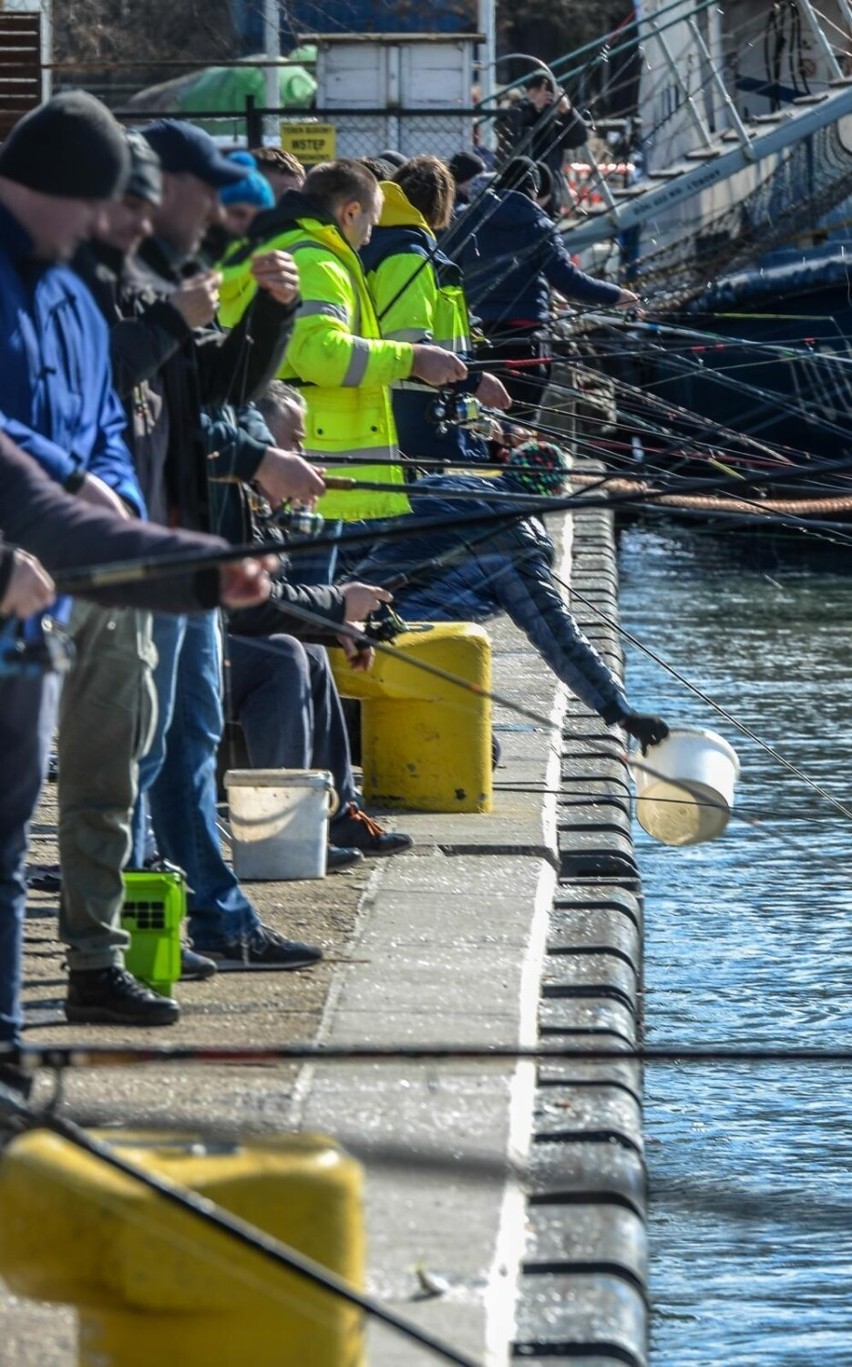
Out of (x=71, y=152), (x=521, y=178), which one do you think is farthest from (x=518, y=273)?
(x=71, y=152)

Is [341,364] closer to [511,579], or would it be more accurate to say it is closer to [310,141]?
[511,579]

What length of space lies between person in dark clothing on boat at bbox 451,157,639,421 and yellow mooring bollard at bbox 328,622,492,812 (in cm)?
509

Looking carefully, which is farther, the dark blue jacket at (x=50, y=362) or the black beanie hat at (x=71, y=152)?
the dark blue jacket at (x=50, y=362)

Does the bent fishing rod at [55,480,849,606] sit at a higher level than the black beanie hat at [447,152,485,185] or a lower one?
lower

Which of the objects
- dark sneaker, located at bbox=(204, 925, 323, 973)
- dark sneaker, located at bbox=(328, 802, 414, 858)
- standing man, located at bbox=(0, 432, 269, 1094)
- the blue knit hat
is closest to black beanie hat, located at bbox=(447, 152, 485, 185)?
dark sneaker, located at bbox=(328, 802, 414, 858)

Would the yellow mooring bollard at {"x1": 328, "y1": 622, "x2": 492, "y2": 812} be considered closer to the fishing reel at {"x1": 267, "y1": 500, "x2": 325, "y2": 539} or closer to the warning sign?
the fishing reel at {"x1": 267, "y1": 500, "x2": 325, "y2": 539}

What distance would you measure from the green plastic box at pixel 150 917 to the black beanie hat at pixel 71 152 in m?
1.77

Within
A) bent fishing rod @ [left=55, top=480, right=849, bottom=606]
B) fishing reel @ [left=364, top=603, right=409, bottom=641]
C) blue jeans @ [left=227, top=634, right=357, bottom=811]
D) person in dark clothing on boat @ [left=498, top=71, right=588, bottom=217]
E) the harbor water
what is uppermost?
person in dark clothing on boat @ [left=498, top=71, right=588, bottom=217]

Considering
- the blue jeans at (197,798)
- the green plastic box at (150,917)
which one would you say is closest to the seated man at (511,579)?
the blue jeans at (197,798)

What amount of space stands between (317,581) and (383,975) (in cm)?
189

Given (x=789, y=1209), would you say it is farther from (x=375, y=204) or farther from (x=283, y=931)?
(x=375, y=204)

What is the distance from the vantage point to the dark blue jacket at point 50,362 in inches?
169

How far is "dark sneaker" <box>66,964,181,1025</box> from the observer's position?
201 inches

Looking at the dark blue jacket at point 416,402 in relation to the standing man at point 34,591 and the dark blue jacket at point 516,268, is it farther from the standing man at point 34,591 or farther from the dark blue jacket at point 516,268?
the standing man at point 34,591
